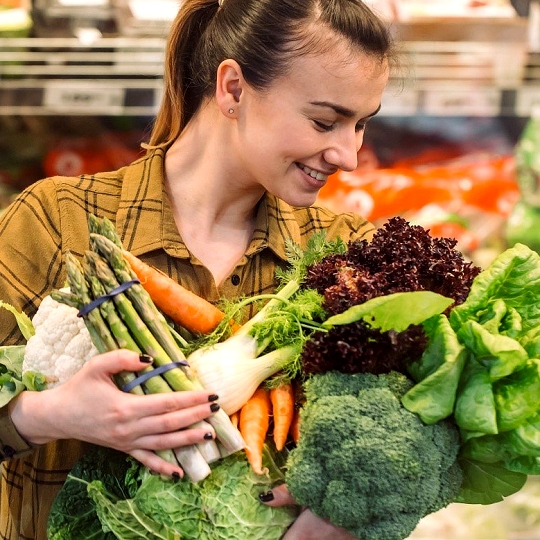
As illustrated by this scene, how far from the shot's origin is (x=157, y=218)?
174 cm

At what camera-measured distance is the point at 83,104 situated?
2.65 metres

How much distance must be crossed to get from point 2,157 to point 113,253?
5.12 feet

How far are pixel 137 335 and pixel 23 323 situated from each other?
28 centimetres

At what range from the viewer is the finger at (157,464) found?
138 centimetres

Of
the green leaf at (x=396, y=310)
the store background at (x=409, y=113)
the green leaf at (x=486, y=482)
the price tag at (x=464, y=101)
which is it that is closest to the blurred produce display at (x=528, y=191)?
the store background at (x=409, y=113)

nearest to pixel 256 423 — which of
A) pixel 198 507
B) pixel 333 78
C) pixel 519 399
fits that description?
pixel 198 507

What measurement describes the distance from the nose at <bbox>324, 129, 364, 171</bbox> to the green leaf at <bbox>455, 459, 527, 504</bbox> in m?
0.56

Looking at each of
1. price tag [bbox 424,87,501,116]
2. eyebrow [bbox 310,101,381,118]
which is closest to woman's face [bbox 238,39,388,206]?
eyebrow [bbox 310,101,381,118]

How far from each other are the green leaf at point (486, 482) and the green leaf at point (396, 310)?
0.27 m

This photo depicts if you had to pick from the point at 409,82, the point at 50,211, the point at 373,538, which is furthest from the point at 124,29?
the point at 373,538

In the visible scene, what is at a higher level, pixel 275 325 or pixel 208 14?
pixel 208 14

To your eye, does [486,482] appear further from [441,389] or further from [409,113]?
[409,113]

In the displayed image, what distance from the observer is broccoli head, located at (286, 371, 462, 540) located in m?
1.33

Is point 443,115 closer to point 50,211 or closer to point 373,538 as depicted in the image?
point 50,211
